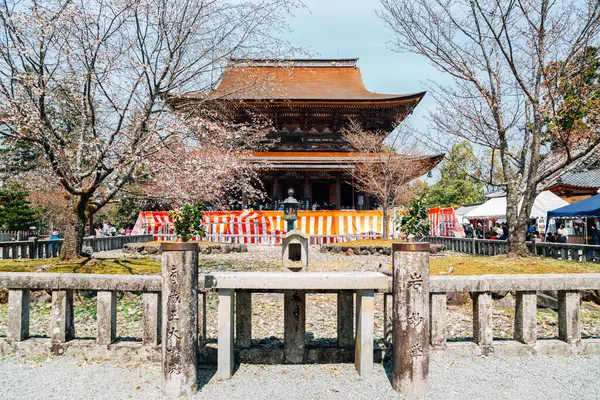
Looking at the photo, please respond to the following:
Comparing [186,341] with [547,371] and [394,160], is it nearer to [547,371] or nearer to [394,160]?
[547,371]

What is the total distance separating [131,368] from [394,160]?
19.4m

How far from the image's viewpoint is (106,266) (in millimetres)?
8469

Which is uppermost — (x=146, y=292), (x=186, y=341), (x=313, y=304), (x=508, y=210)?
(x=508, y=210)

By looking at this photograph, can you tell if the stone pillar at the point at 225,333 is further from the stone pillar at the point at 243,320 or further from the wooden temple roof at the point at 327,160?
the wooden temple roof at the point at 327,160

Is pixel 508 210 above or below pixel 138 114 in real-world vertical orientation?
below

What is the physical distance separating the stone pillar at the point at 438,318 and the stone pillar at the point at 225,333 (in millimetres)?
2173

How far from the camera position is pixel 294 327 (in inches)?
168

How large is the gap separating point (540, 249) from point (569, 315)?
10158mm

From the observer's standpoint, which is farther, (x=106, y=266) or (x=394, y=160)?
(x=394, y=160)

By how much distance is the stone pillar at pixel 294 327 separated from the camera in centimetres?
425

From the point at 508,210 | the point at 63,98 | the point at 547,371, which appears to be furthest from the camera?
the point at 508,210

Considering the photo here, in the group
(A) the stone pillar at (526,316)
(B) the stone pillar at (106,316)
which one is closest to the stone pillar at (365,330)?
(A) the stone pillar at (526,316)

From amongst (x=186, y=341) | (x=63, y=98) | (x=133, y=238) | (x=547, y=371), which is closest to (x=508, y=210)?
(x=547, y=371)

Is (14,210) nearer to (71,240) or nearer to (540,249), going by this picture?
(71,240)
